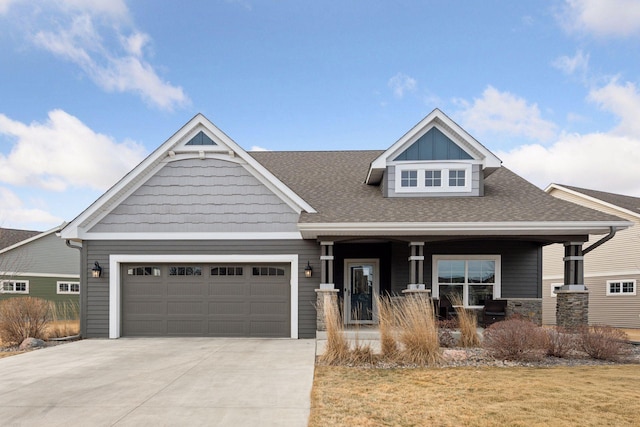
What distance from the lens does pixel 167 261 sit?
38.5ft

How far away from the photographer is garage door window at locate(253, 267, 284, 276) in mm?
11797

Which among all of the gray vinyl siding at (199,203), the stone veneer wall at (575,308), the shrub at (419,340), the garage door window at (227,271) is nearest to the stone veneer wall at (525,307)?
the stone veneer wall at (575,308)

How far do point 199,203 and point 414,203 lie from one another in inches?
253

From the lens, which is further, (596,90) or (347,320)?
(596,90)

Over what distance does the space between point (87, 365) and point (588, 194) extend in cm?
2181

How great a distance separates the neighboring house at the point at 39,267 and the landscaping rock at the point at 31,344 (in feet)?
46.6

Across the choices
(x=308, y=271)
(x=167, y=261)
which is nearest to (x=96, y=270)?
(x=167, y=261)

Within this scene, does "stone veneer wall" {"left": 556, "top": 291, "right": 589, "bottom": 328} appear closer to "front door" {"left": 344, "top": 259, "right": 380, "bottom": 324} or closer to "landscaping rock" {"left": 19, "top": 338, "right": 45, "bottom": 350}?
"front door" {"left": 344, "top": 259, "right": 380, "bottom": 324}

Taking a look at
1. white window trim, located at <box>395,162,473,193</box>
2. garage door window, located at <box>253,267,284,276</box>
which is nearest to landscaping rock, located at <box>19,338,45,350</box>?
garage door window, located at <box>253,267,284,276</box>

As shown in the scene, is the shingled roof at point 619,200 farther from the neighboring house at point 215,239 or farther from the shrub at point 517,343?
the shrub at point 517,343

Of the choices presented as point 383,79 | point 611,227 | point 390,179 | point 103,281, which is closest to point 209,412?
point 103,281

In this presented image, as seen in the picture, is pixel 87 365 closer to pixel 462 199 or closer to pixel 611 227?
pixel 462 199

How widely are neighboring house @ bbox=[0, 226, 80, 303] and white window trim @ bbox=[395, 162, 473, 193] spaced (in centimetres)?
1986

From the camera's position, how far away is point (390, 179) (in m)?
12.9
